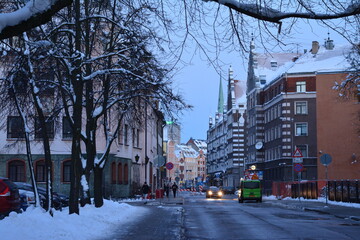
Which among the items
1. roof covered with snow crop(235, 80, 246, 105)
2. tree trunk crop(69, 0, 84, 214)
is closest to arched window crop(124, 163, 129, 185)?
tree trunk crop(69, 0, 84, 214)

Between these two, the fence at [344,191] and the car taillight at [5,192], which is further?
the fence at [344,191]

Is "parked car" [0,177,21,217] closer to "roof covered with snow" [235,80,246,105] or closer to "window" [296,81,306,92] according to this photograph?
"window" [296,81,306,92]

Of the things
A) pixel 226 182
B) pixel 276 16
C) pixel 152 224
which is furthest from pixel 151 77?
pixel 226 182

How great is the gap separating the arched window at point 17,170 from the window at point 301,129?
4162 centimetres

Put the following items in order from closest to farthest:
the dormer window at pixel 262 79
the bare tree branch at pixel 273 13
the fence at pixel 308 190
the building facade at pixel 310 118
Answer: the bare tree branch at pixel 273 13, the fence at pixel 308 190, the building facade at pixel 310 118, the dormer window at pixel 262 79

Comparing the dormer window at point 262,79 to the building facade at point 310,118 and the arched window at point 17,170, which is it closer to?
the building facade at point 310,118

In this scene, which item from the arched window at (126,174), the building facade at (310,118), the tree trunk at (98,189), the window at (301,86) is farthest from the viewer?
the window at (301,86)

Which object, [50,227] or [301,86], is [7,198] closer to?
[50,227]

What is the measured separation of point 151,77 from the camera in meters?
22.2

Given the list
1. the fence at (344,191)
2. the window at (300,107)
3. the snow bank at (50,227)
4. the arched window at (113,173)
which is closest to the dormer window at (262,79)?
the window at (300,107)

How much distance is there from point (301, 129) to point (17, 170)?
42.3 meters

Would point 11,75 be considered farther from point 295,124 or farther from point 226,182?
point 226,182

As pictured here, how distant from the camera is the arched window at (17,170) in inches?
1935

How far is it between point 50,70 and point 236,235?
9.01 m
